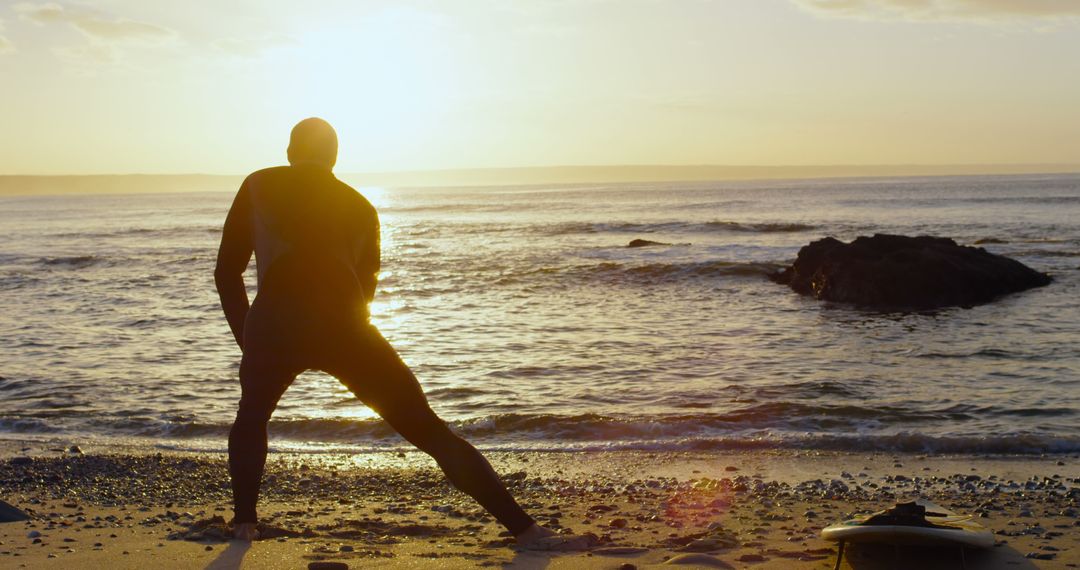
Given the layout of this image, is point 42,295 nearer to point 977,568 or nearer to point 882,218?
point 977,568

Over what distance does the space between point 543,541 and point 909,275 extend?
49.1 ft

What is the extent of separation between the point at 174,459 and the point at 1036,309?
538 inches

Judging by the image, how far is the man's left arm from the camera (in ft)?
14.5

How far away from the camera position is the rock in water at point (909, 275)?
58.5ft

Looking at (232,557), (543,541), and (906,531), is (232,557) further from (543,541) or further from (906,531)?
(906,531)

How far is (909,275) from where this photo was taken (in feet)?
59.7

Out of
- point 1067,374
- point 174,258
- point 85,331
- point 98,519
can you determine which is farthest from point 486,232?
point 98,519

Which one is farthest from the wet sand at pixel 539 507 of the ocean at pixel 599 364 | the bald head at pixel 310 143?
the bald head at pixel 310 143

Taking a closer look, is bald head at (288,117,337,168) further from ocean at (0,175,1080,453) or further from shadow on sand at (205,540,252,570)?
ocean at (0,175,1080,453)

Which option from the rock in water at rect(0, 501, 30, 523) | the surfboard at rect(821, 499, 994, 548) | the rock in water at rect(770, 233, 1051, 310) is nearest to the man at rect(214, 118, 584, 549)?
the surfboard at rect(821, 499, 994, 548)

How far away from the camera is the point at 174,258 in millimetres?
32719

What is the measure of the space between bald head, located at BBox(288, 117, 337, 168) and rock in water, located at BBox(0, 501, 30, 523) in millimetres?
2679

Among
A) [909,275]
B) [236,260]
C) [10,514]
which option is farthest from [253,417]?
[909,275]

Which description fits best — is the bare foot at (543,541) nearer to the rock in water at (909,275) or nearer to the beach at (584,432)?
the beach at (584,432)
